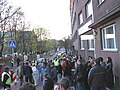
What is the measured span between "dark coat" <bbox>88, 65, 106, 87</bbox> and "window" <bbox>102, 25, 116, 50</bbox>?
4566mm

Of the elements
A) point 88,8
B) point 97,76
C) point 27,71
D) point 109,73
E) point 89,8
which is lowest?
point 27,71

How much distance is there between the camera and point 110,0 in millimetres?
11695

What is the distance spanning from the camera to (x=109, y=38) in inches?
516

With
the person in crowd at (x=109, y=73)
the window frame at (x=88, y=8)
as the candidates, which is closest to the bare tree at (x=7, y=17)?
the window frame at (x=88, y=8)

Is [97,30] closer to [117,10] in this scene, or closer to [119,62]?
[119,62]

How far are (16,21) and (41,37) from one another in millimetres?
37517

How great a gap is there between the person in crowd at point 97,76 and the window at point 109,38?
4564 millimetres

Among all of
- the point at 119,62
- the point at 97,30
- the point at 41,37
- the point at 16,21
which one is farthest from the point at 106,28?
the point at 41,37

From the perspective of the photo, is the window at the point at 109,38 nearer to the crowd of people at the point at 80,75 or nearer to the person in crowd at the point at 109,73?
the crowd of people at the point at 80,75

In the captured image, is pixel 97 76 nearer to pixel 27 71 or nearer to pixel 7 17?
pixel 27 71

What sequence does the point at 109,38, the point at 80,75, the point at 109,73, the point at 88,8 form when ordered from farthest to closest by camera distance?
the point at 88,8, the point at 109,38, the point at 109,73, the point at 80,75

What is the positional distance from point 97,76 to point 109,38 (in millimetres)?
5708

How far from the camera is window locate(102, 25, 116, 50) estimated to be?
39.9ft

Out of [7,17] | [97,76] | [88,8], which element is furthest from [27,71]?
[7,17]
